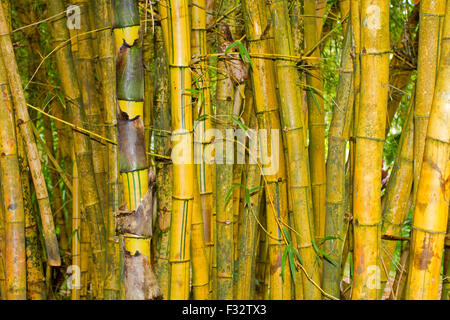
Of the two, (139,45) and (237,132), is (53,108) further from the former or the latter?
(139,45)

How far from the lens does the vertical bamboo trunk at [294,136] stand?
1048 millimetres

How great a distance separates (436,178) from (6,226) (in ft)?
3.10

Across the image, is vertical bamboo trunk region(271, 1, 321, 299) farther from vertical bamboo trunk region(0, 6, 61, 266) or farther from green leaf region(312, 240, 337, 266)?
vertical bamboo trunk region(0, 6, 61, 266)

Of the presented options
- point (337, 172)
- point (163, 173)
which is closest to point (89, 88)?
point (163, 173)

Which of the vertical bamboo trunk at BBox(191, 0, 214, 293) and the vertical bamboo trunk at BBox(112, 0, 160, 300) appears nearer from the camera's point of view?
the vertical bamboo trunk at BBox(112, 0, 160, 300)

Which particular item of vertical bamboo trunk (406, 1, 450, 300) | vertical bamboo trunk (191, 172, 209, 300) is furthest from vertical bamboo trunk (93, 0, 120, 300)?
vertical bamboo trunk (406, 1, 450, 300)

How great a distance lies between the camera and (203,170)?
111 cm

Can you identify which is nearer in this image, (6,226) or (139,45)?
(139,45)

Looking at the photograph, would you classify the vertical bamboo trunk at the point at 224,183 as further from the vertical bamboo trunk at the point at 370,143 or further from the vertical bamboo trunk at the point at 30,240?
the vertical bamboo trunk at the point at 30,240

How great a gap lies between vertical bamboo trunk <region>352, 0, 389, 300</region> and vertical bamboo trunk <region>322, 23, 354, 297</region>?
6.7 inches

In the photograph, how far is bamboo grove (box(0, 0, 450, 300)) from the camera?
34.0 inches

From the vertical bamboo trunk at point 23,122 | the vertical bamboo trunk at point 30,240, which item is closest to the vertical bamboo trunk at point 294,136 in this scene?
the vertical bamboo trunk at point 23,122
